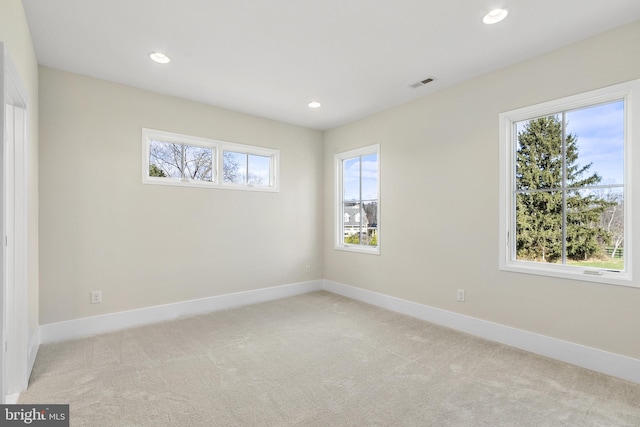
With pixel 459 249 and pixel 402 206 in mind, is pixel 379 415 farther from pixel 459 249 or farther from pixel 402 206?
pixel 402 206

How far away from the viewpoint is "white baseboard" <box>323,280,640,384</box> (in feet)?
7.88

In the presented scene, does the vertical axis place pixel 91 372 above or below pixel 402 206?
below

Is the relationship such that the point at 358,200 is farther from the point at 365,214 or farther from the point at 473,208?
the point at 473,208

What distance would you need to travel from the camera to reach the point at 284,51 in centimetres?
280

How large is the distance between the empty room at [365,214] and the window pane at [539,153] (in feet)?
0.06

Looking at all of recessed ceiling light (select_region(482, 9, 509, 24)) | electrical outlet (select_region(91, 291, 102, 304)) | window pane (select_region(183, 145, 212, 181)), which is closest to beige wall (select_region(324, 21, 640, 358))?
recessed ceiling light (select_region(482, 9, 509, 24))

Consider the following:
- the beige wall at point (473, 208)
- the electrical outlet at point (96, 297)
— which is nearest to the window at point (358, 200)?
the beige wall at point (473, 208)

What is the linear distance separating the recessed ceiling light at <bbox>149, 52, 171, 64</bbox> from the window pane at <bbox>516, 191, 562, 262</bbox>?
3.66 meters

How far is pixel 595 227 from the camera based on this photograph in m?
2.63

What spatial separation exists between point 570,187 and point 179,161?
4.22m

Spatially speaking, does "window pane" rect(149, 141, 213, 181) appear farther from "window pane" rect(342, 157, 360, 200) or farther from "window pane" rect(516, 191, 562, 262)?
"window pane" rect(516, 191, 562, 262)

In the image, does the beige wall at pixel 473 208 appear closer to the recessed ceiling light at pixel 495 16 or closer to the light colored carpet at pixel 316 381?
the light colored carpet at pixel 316 381

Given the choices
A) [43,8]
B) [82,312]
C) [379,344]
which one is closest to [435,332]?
[379,344]

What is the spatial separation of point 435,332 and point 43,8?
4411 mm
